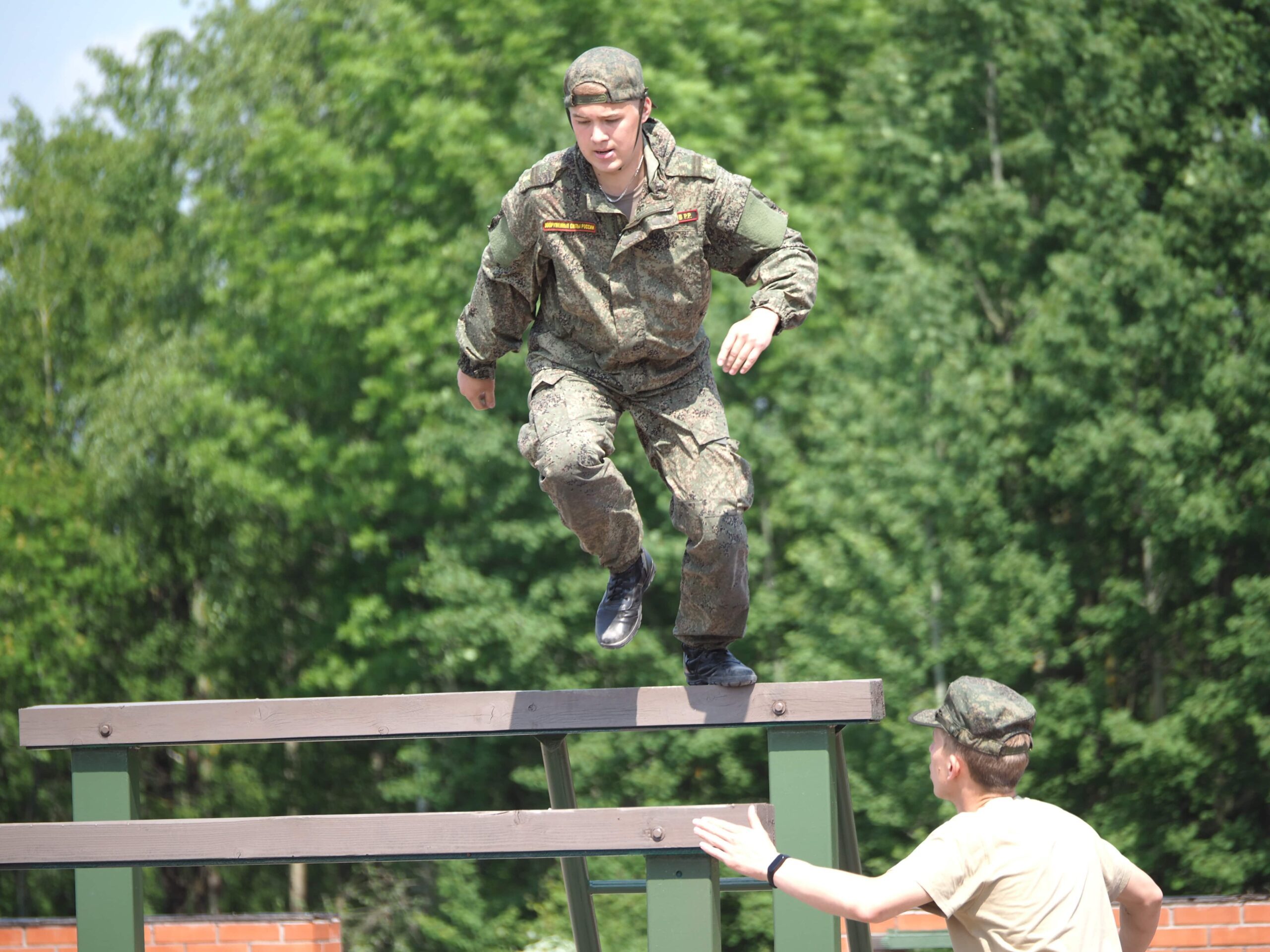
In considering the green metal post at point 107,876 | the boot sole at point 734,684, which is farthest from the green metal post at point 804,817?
the green metal post at point 107,876

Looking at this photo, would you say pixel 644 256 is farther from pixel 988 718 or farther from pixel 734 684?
pixel 988 718

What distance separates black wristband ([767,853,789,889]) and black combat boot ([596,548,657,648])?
2.93ft

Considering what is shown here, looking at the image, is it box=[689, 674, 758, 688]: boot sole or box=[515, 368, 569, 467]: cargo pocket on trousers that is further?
box=[515, 368, 569, 467]: cargo pocket on trousers

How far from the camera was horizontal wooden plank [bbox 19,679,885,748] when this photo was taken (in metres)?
3.37

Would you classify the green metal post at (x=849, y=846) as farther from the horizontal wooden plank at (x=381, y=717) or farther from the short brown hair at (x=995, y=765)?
the short brown hair at (x=995, y=765)

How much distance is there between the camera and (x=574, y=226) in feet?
11.5

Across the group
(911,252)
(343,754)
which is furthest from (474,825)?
(343,754)

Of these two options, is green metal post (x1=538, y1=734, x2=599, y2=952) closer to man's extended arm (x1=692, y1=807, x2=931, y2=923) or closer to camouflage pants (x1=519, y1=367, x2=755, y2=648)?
camouflage pants (x1=519, y1=367, x2=755, y2=648)

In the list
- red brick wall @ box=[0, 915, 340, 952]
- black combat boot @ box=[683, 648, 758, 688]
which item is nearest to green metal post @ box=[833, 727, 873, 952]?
black combat boot @ box=[683, 648, 758, 688]

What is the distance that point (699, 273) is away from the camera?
3574mm

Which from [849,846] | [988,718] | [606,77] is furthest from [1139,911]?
[606,77]

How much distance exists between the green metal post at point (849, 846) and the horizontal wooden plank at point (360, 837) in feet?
2.61

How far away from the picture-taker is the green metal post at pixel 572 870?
4031 mm

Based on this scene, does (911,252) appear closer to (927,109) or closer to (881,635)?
(927,109)
